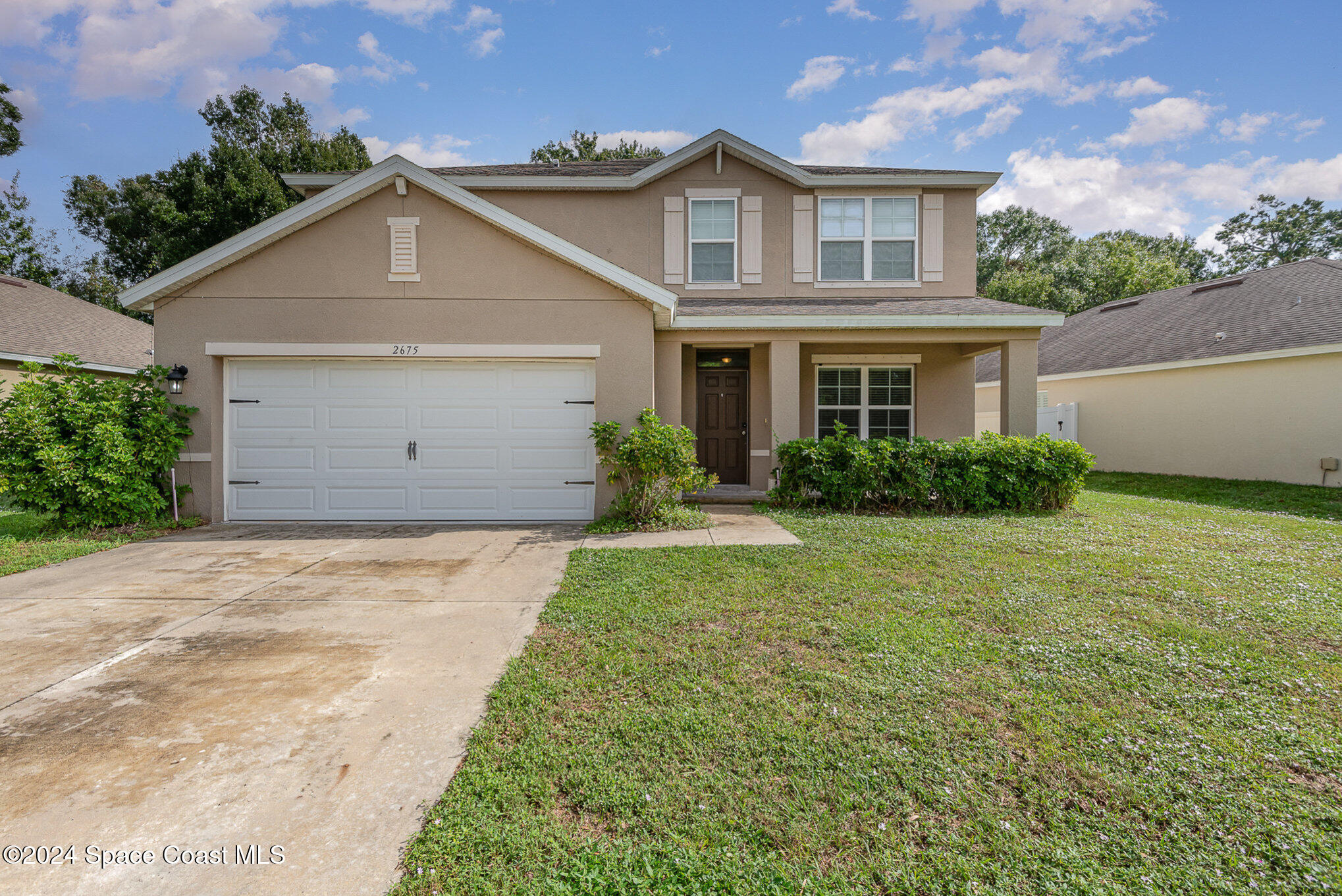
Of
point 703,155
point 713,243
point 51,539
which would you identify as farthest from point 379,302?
point 703,155

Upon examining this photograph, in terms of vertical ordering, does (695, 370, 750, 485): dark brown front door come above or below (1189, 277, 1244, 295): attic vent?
below

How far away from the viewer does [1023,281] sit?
2702cm

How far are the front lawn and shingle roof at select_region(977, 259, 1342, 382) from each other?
10422mm

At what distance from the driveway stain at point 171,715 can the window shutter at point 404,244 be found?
17.6ft

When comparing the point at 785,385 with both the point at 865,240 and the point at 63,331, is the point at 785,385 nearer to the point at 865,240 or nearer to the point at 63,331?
the point at 865,240

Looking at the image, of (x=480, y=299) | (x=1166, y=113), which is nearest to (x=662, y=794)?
(x=480, y=299)

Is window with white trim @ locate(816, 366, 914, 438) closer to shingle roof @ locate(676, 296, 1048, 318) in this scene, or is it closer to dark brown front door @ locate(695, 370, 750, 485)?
shingle roof @ locate(676, 296, 1048, 318)

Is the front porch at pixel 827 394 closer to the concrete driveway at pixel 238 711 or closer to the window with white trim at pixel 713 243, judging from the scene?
the window with white trim at pixel 713 243

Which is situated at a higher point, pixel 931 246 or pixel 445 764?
pixel 931 246

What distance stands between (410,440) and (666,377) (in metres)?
3.93

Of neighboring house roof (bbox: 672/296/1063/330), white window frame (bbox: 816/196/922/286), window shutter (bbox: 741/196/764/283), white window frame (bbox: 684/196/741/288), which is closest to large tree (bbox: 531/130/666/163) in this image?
white window frame (bbox: 684/196/741/288)

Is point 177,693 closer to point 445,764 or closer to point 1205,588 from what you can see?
point 445,764

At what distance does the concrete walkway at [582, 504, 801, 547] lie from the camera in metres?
6.57

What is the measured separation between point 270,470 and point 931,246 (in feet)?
38.0
